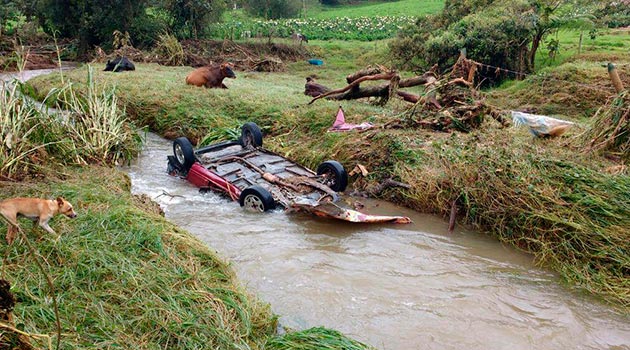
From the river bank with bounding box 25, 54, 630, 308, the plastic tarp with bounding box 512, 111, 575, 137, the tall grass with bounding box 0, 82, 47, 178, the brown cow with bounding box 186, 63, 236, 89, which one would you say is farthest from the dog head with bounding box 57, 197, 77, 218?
the brown cow with bounding box 186, 63, 236, 89

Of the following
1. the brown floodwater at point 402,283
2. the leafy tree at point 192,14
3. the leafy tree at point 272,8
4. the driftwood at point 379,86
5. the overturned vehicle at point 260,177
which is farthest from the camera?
the leafy tree at point 272,8

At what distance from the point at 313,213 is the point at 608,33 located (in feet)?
57.5

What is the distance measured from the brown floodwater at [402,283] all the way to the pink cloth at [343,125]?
218cm

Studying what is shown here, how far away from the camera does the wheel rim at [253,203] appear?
7.56m

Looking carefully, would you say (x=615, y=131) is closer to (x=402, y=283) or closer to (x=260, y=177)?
(x=402, y=283)

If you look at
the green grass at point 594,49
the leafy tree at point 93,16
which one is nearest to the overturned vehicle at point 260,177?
the green grass at point 594,49

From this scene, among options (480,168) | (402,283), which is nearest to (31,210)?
(402,283)

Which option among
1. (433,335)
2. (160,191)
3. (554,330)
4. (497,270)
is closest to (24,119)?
(160,191)

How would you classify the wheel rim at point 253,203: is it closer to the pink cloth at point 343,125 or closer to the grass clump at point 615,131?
the pink cloth at point 343,125

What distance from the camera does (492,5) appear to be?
18.7 m

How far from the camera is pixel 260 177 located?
8.28 metres

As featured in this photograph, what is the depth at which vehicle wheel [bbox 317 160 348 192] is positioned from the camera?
27.2 ft

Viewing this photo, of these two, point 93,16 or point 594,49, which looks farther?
point 93,16

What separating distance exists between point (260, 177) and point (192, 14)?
18844 millimetres
